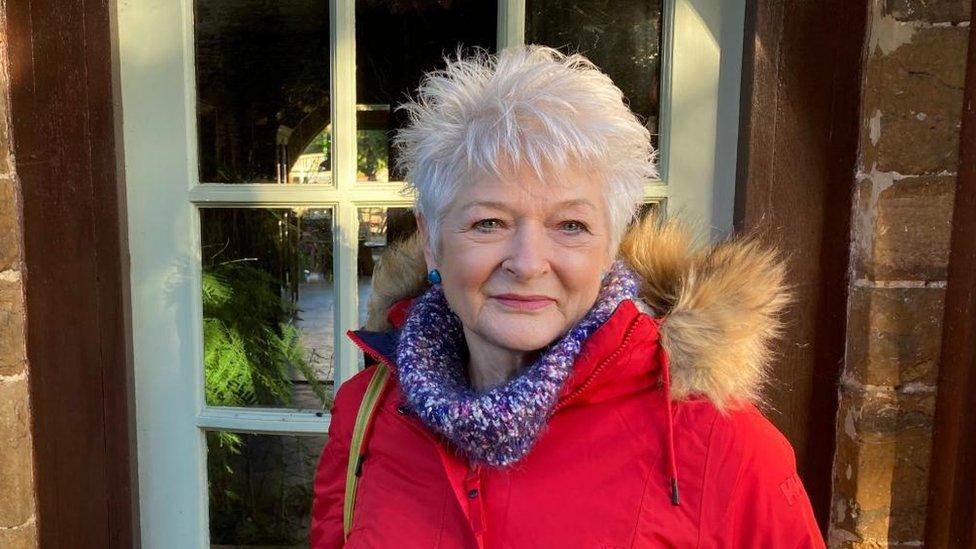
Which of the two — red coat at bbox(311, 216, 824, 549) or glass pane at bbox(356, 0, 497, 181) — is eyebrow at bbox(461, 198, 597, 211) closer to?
red coat at bbox(311, 216, 824, 549)

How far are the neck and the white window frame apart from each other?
1.97ft

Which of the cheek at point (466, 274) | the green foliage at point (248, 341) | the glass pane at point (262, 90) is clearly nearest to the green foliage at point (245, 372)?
the green foliage at point (248, 341)

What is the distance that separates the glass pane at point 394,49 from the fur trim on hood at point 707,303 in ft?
2.42

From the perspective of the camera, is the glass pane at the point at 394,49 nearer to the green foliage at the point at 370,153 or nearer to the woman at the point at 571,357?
the green foliage at the point at 370,153

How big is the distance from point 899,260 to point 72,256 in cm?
163

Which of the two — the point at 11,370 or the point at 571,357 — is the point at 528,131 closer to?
the point at 571,357

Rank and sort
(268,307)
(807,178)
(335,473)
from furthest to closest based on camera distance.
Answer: (268,307) → (807,178) → (335,473)

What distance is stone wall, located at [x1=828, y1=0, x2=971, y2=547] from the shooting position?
1202mm

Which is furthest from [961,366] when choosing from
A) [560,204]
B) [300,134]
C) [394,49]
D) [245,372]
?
[245,372]

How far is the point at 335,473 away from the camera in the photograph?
116 cm

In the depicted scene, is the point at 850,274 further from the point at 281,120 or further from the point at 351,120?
the point at 281,120

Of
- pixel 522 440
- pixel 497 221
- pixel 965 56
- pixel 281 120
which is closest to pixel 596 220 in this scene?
pixel 497 221

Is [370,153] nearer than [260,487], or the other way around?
[370,153]

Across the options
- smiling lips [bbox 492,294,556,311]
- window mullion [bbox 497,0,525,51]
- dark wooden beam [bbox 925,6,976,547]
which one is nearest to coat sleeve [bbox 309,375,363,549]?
smiling lips [bbox 492,294,556,311]
